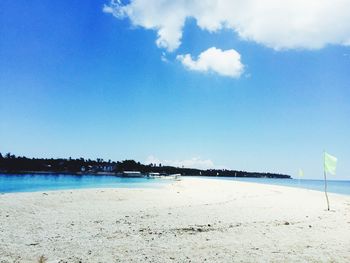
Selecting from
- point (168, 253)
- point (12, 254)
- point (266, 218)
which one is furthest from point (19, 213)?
point (266, 218)

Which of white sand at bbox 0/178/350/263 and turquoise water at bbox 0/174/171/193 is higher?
white sand at bbox 0/178/350/263

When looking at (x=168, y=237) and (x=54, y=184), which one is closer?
(x=168, y=237)

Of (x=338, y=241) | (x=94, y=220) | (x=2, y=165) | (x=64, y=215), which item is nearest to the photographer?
(x=338, y=241)

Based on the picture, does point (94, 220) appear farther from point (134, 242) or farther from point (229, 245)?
point (229, 245)

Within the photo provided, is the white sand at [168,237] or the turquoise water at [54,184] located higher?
the white sand at [168,237]

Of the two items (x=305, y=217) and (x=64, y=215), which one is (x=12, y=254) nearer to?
(x=64, y=215)

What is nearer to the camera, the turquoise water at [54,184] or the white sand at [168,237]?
the white sand at [168,237]

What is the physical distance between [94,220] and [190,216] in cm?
474

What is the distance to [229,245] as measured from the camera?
986 centimetres

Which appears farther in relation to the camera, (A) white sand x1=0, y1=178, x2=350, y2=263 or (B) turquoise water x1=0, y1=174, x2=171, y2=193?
(B) turquoise water x1=0, y1=174, x2=171, y2=193

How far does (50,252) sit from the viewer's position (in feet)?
28.9

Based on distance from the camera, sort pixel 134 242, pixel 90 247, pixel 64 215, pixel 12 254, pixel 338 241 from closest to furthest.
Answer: pixel 12 254
pixel 90 247
pixel 134 242
pixel 338 241
pixel 64 215

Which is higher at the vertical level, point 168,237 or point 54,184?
point 168,237

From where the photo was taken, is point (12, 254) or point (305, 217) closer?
point (12, 254)
